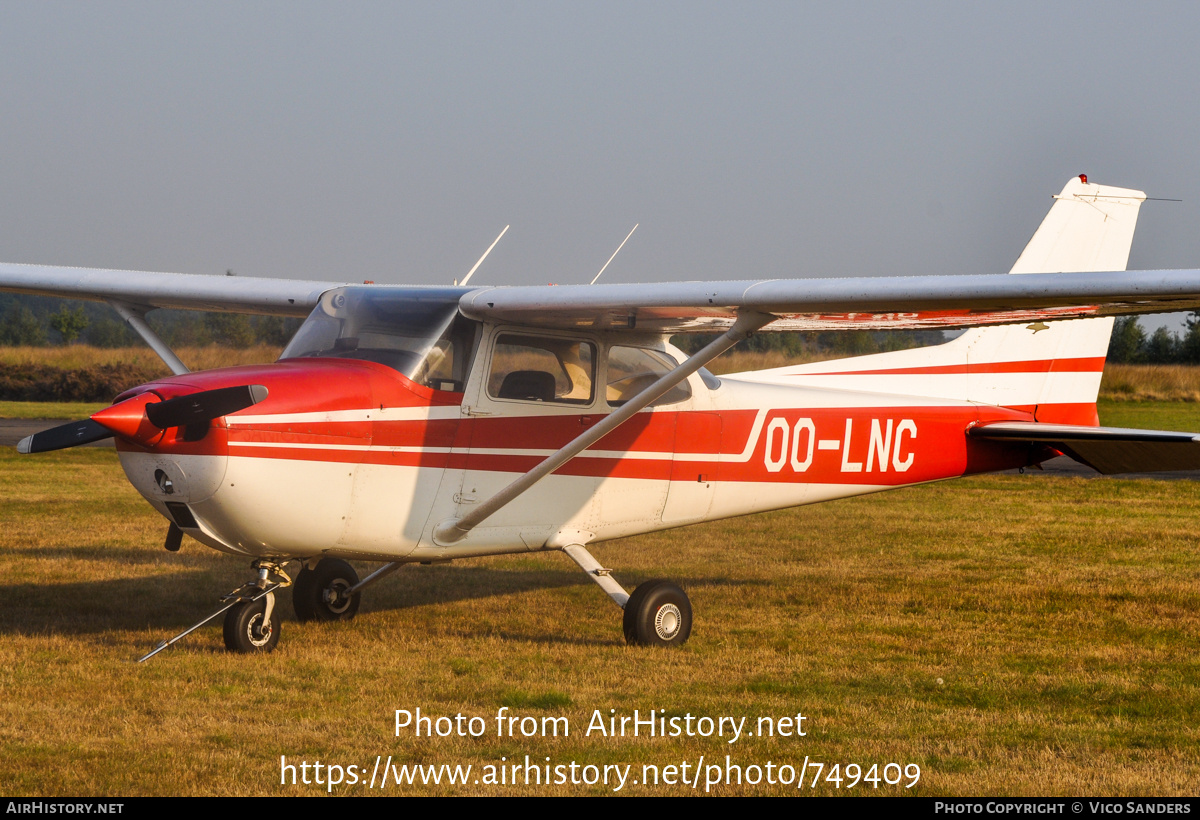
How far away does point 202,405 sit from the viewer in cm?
579

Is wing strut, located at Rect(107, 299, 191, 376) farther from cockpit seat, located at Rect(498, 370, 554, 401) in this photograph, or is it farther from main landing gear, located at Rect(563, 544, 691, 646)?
main landing gear, located at Rect(563, 544, 691, 646)

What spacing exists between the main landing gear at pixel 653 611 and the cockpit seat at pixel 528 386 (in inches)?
44.5

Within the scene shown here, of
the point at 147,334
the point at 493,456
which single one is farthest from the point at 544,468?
the point at 147,334

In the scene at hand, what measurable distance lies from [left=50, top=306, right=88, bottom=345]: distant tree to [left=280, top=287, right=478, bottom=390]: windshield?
171ft

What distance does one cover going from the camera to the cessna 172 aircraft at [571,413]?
596 centimetres

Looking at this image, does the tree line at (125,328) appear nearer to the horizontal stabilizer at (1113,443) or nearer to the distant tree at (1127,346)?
the horizontal stabilizer at (1113,443)

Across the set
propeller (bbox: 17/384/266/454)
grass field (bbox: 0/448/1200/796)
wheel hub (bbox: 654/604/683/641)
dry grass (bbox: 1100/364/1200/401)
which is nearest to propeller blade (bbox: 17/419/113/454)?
propeller (bbox: 17/384/266/454)

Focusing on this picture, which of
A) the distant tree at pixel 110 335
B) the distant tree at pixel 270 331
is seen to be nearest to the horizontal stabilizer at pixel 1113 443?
the distant tree at pixel 270 331

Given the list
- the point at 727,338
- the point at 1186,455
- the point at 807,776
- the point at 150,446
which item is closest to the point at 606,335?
the point at 727,338

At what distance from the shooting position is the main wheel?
7.89 meters

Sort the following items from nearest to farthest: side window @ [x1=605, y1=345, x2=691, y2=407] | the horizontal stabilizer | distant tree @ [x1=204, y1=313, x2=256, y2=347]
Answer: side window @ [x1=605, y1=345, x2=691, y2=407], the horizontal stabilizer, distant tree @ [x1=204, y1=313, x2=256, y2=347]

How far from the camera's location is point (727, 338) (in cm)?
641

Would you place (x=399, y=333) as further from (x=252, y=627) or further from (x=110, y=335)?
(x=110, y=335)

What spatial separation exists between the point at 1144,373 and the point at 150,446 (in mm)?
38617
